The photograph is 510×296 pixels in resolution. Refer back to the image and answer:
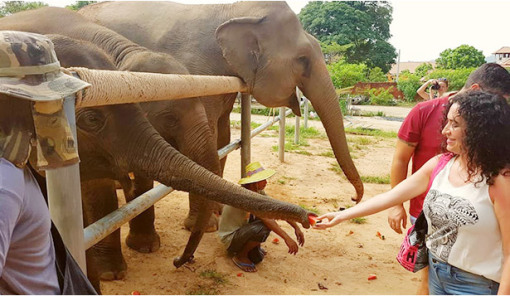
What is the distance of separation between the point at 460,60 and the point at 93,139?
39.9 meters

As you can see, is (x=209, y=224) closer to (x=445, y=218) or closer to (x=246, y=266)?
(x=246, y=266)

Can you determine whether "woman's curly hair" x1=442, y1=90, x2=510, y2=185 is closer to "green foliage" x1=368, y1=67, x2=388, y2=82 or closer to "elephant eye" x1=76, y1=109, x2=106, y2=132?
"elephant eye" x1=76, y1=109, x2=106, y2=132

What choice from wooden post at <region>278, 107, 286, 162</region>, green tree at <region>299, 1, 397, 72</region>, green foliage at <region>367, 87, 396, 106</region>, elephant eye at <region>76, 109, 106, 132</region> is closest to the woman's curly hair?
elephant eye at <region>76, 109, 106, 132</region>

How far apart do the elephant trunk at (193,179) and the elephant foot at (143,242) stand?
1872 mm

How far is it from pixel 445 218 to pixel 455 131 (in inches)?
14.1

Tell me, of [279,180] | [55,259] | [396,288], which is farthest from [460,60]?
[55,259]

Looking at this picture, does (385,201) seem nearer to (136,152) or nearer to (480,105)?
(480,105)

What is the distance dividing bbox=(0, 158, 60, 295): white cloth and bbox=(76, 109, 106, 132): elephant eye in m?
1.04

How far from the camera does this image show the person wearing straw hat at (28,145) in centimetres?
89

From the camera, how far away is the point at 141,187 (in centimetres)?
317

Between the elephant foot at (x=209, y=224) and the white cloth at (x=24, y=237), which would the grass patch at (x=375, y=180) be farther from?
the white cloth at (x=24, y=237)

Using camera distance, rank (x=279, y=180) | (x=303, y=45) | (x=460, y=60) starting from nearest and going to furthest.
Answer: (x=303, y=45)
(x=279, y=180)
(x=460, y=60)

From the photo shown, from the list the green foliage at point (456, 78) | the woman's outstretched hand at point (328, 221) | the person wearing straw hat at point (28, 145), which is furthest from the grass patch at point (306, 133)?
the green foliage at point (456, 78)

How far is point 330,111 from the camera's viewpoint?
14.3 ft
